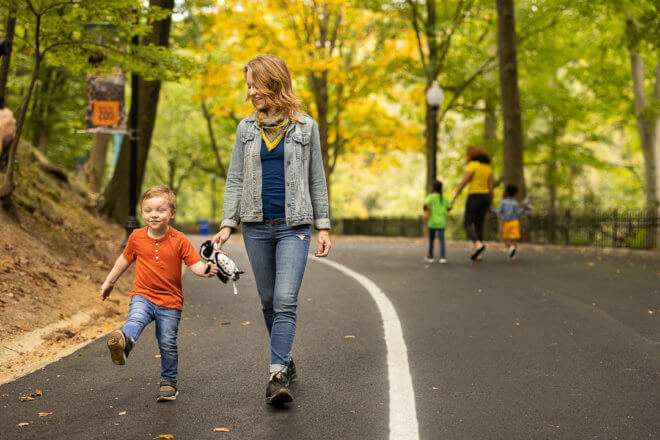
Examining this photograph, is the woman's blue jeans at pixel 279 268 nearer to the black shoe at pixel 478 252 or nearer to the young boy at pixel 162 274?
the young boy at pixel 162 274

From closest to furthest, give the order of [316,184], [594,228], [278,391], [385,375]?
[278,391] → [316,184] → [385,375] → [594,228]

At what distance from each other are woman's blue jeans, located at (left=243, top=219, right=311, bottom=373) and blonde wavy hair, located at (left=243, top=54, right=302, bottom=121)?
735mm

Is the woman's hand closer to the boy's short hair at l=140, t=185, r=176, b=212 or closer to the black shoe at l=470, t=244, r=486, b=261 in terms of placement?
the boy's short hair at l=140, t=185, r=176, b=212

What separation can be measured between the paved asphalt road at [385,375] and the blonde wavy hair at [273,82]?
1887mm

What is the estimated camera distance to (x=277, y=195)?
423 cm

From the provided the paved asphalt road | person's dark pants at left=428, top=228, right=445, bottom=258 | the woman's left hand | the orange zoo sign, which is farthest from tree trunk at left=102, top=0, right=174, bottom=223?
the woman's left hand

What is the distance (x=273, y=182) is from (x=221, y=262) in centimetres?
60

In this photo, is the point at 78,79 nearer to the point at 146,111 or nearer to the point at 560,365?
the point at 146,111

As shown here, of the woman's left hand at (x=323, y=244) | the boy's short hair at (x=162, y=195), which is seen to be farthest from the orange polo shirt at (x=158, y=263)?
the woman's left hand at (x=323, y=244)

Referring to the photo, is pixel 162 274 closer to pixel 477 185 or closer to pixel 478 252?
pixel 477 185

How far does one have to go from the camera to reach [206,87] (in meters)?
25.1

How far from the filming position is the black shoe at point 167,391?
4.23 meters

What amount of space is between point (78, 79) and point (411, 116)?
1531cm

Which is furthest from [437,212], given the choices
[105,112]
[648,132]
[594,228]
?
[648,132]
